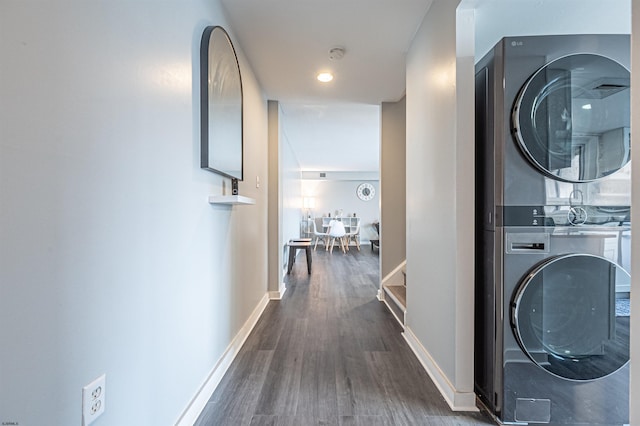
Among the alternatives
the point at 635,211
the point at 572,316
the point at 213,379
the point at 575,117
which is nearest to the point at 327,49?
the point at 575,117

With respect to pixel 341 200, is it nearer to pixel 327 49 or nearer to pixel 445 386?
pixel 327 49

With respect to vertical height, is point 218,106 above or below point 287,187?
above

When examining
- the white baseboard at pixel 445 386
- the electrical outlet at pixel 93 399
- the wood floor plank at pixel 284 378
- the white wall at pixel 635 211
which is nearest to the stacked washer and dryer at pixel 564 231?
the white baseboard at pixel 445 386

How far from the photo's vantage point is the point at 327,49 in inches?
85.6

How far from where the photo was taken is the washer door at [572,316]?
4.20 ft

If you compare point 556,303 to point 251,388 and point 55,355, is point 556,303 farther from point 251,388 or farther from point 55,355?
point 55,355

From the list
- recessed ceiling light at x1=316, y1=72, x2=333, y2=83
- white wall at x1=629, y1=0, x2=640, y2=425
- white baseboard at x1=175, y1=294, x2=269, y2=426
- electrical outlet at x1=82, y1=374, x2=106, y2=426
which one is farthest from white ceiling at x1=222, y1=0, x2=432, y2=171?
white baseboard at x1=175, y1=294, x2=269, y2=426

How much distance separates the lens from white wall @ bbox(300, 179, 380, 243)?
9195mm

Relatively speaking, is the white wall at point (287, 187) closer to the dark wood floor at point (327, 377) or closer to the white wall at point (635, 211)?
the dark wood floor at point (327, 377)

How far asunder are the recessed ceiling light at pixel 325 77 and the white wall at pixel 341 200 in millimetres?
6506

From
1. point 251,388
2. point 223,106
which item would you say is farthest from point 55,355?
point 223,106

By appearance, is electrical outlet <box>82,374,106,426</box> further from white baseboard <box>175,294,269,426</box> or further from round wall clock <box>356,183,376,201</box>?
round wall clock <box>356,183,376,201</box>

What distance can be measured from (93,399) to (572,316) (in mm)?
1810

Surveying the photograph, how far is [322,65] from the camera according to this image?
2.42m
